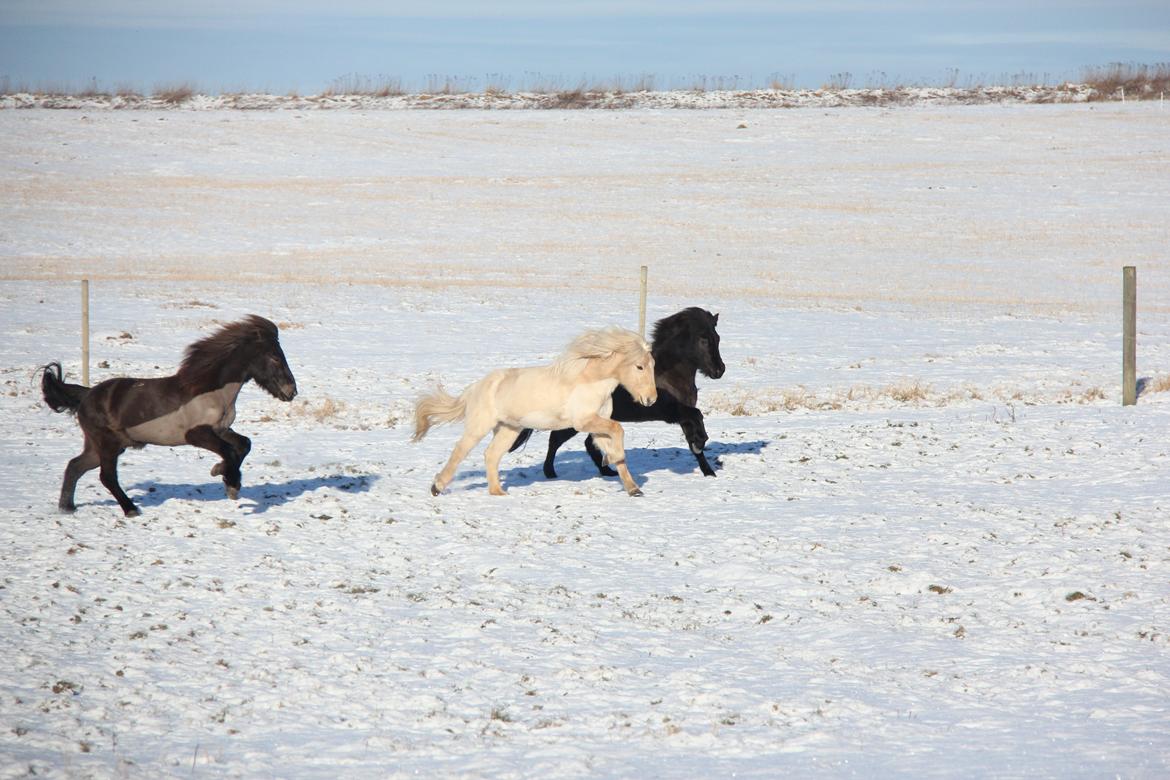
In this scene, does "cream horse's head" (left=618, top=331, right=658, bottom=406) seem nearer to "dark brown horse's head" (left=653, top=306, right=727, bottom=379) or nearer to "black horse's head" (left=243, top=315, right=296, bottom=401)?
"dark brown horse's head" (left=653, top=306, right=727, bottom=379)

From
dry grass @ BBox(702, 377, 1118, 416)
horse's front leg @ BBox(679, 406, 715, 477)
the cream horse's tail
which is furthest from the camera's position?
dry grass @ BBox(702, 377, 1118, 416)

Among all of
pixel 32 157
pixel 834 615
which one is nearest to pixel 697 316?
pixel 834 615

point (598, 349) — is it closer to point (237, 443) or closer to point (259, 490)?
point (237, 443)

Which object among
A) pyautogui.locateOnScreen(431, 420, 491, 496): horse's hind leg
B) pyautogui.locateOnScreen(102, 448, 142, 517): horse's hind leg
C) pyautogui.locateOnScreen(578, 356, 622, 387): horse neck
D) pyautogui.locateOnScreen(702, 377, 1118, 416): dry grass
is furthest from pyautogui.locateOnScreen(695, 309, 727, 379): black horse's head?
pyautogui.locateOnScreen(102, 448, 142, 517): horse's hind leg

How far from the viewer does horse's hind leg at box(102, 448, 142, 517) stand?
29.5ft

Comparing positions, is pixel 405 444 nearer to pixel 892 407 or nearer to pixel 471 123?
pixel 892 407

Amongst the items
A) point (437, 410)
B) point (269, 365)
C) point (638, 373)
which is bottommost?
point (437, 410)

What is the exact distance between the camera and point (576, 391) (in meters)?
9.98

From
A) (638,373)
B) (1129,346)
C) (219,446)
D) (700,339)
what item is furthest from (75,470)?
(1129,346)

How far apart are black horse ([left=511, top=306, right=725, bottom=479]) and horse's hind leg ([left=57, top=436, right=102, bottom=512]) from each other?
13.3 ft

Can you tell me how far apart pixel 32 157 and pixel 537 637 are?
35767 millimetres

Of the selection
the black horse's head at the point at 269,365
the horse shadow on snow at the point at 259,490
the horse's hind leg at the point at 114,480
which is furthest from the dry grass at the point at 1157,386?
the horse's hind leg at the point at 114,480

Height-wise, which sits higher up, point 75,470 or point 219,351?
point 219,351

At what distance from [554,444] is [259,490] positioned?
105 inches
